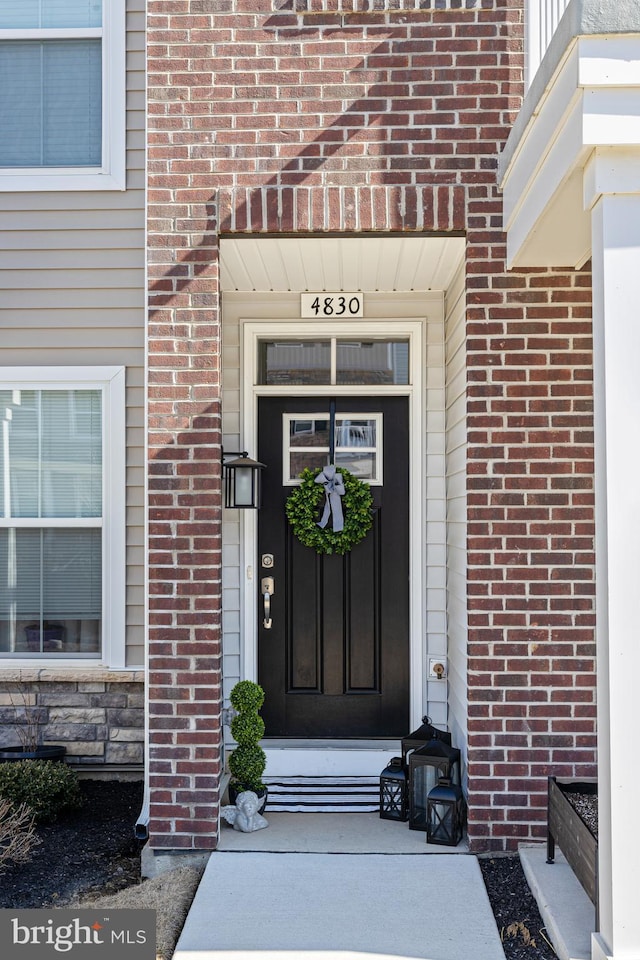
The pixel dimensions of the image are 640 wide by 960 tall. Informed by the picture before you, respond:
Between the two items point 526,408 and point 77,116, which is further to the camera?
point 77,116

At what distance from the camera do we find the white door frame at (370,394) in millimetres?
4418

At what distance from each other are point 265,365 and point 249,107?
4.64 ft

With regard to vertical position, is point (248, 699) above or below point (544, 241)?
below

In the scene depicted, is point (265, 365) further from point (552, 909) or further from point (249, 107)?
point (552, 909)

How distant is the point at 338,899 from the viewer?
10.2 feet

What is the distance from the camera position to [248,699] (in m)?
3.94

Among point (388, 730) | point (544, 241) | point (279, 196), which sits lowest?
point (388, 730)

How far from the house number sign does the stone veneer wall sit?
2326 mm

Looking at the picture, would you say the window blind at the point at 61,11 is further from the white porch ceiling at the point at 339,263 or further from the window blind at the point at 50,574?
the window blind at the point at 50,574

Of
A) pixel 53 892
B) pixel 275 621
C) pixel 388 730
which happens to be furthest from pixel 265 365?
pixel 53 892

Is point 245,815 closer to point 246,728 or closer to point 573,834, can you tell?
point 246,728

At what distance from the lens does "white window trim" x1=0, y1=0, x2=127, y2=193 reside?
4418 millimetres

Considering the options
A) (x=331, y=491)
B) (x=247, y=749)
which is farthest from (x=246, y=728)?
(x=331, y=491)

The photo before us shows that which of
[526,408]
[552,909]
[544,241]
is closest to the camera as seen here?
[552,909]
